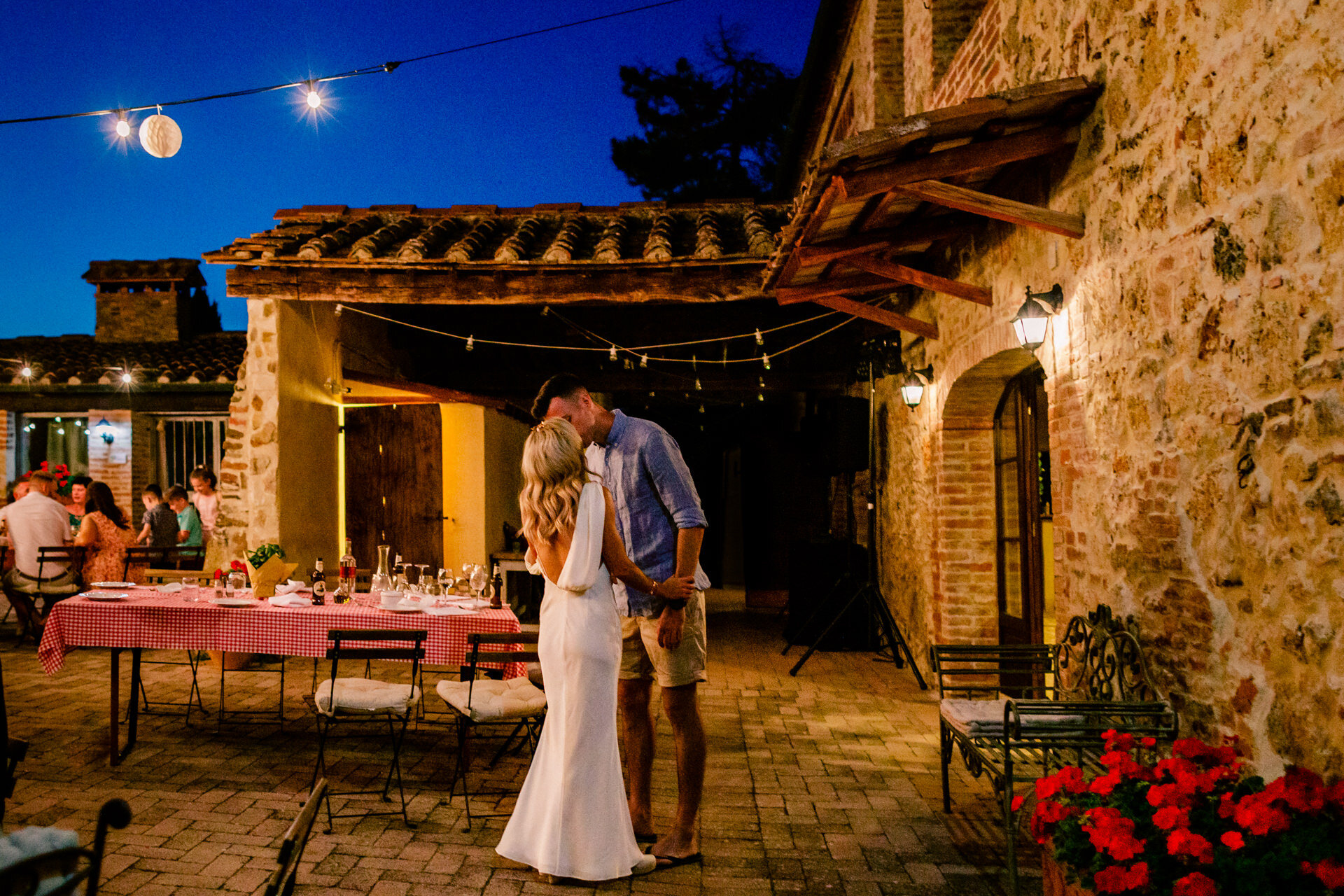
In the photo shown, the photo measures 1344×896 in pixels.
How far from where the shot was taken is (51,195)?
6588 centimetres

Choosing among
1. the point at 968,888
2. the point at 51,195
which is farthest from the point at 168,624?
the point at 51,195

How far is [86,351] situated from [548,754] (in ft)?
49.9

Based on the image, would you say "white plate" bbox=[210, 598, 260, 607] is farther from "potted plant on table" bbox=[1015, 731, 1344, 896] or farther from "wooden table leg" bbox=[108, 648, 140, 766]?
"potted plant on table" bbox=[1015, 731, 1344, 896]

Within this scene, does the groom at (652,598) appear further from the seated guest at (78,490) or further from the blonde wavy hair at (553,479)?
the seated guest at (78,490)

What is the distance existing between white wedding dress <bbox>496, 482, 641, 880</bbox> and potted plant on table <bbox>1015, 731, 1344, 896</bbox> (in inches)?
58.1

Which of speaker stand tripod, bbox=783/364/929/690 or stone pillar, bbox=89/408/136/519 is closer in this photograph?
speaker stand tripod, bbox=783/364/929/690

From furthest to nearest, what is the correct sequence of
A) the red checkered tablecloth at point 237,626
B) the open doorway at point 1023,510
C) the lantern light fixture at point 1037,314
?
the open doorway at point 1023,510
the red checkered tablecloth at point 237,626
the lantern light fixture at point 1037,314

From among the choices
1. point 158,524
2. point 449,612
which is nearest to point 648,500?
point 449,612

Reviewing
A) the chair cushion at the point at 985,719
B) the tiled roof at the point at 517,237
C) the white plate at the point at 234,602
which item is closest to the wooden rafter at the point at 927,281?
the tiled roof at the point at 517,237

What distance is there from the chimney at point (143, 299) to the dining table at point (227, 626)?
44.0 ft

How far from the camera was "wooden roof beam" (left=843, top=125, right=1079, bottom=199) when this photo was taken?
3.78 meters

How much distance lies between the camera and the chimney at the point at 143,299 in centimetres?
1638

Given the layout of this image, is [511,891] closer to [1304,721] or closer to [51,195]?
[1304,721]

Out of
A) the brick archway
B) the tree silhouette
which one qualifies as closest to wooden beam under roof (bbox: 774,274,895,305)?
the brick archway
